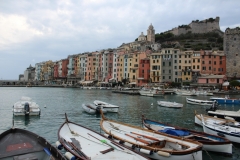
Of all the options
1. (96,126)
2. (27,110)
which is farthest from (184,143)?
(27,110)

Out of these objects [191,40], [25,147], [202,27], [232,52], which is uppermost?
[202,27]

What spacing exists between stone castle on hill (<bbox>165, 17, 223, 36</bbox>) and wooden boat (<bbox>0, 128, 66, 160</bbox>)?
430 feet

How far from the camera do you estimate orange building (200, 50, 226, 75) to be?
262ft

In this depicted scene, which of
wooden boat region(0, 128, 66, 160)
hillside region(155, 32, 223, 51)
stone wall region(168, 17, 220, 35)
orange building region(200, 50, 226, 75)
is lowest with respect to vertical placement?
wooden boat region(0, 128, 66, 160)

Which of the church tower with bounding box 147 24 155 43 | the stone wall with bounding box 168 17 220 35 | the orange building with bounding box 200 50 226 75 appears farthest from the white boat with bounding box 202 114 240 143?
the stone wall with bounding box 168 17 220 35

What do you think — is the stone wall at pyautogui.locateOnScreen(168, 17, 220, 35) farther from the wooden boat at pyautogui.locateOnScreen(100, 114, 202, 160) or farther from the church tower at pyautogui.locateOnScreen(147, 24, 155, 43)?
the wooden boat at pyautogui.locateOnScreen(100, 114, 202, 160)

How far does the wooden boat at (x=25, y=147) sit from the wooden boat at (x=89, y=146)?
103 centimetres

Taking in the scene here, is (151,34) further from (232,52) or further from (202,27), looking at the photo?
(232,52)

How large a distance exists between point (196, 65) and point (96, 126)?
64.9 meters

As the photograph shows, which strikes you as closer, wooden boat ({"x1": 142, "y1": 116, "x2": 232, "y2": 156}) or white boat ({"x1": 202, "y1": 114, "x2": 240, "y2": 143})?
wooden boat ({"x1": 142, "y1": 116, "x2": 232, "y2": 156})

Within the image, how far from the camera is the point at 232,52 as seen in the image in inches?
3231

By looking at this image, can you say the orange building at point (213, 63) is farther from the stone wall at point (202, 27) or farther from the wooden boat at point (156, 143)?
the wooden boat at point (156, 143)

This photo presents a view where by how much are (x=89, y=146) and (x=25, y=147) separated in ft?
10.5

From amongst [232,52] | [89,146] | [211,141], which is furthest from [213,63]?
[89,146]
